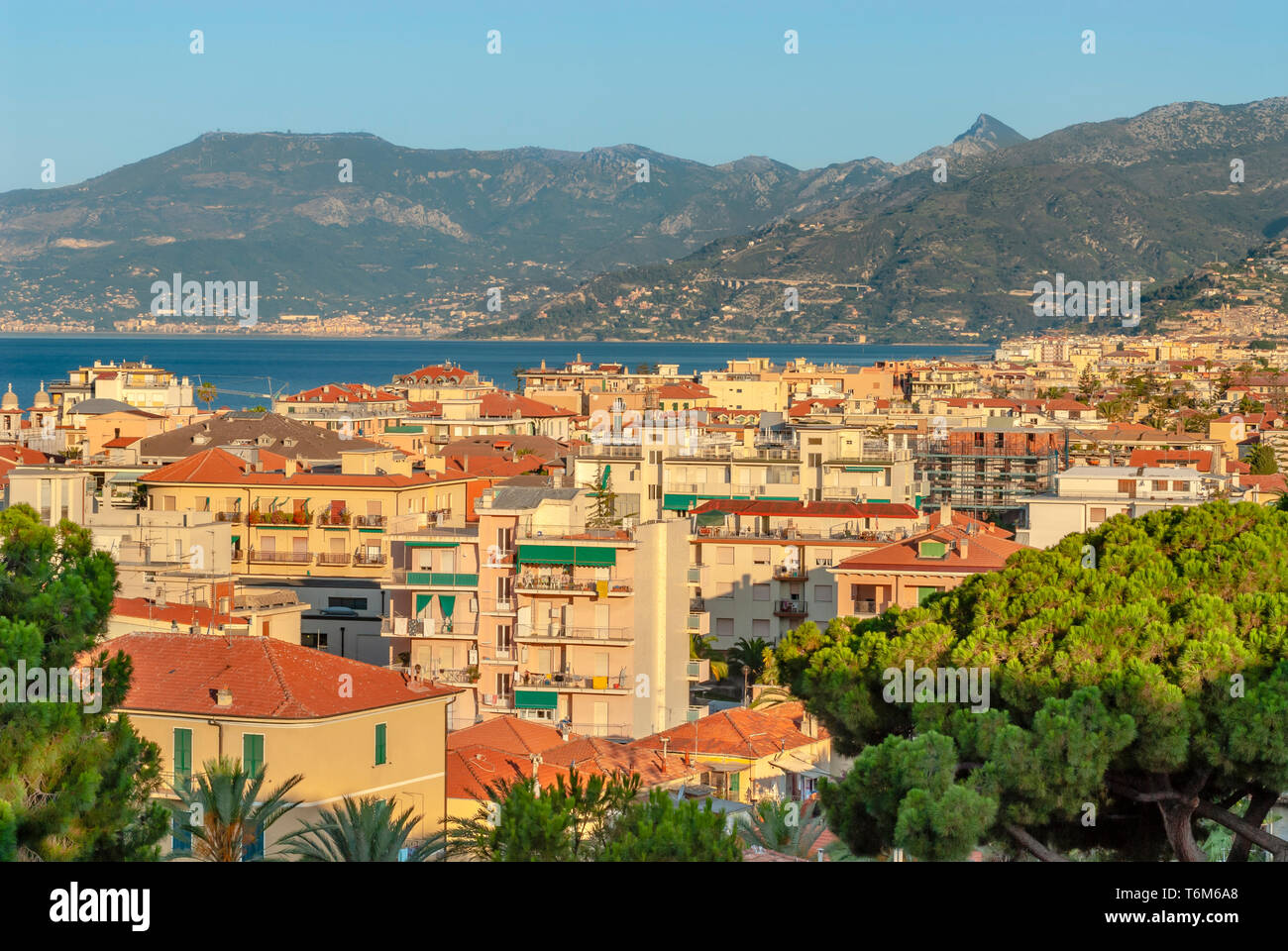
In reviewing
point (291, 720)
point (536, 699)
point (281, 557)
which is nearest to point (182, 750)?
point (291, 720)

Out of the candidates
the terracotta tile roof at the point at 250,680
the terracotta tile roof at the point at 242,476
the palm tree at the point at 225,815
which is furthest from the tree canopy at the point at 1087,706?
the terracotta tile roof at the point at 242,476

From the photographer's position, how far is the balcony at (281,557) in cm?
3725

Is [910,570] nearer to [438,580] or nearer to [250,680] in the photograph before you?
[438,580]

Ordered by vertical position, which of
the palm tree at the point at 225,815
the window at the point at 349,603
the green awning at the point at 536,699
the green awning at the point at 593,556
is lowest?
the green awning at the point at 536,699

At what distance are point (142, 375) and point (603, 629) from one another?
6179cm

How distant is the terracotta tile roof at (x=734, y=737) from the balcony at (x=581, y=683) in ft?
9.98

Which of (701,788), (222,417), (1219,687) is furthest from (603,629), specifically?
(222,417)

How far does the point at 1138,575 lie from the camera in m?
15.9

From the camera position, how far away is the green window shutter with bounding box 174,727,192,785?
1557 centimetres

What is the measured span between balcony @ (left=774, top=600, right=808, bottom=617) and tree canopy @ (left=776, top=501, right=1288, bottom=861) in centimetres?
1868

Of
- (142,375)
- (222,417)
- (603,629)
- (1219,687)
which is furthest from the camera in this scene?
(142,375)

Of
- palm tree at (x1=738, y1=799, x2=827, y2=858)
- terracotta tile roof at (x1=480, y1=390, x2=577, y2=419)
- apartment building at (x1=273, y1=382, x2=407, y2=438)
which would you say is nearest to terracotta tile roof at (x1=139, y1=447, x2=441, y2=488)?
apartment building at (x1=273, y1=382, x2=407, y2=438)

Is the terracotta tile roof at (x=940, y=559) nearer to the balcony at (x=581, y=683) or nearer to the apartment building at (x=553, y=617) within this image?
the apartment building at (x=553, y=617)
